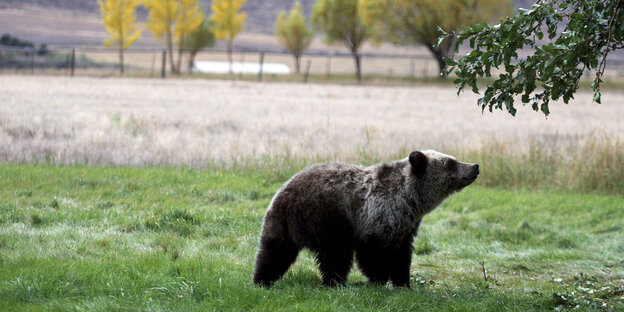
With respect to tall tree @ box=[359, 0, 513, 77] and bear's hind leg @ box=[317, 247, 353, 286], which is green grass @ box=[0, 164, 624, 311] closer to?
bear's hind leg @ box=[317, 247, 353, 286]

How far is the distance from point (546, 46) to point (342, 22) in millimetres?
87162

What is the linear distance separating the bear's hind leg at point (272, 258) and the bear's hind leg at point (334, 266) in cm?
34

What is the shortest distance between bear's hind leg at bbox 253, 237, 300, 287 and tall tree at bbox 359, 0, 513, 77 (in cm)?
6012

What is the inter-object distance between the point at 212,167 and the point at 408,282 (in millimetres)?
8065

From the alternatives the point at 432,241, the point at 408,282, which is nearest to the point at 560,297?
the point at 408,282

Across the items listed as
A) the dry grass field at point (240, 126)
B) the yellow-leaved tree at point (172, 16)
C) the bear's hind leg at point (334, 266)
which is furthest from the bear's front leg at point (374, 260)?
the yellow-leaved tree at point (172, 16)

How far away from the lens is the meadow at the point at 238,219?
22.4 feet

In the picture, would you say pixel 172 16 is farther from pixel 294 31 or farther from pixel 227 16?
pixel 294 31

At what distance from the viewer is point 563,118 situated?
104ft

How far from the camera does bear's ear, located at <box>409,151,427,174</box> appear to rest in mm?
7603

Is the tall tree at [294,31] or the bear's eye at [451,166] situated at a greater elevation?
the tall tree at [294,31]

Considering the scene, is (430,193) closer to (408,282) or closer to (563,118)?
(408,282)

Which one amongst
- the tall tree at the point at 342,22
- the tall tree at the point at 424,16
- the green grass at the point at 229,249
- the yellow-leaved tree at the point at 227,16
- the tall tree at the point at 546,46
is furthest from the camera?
the yellow-leaved tree at the point at 227,16

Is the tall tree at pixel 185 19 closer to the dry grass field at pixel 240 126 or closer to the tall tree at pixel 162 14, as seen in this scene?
the tall tree at pixel 162 14
